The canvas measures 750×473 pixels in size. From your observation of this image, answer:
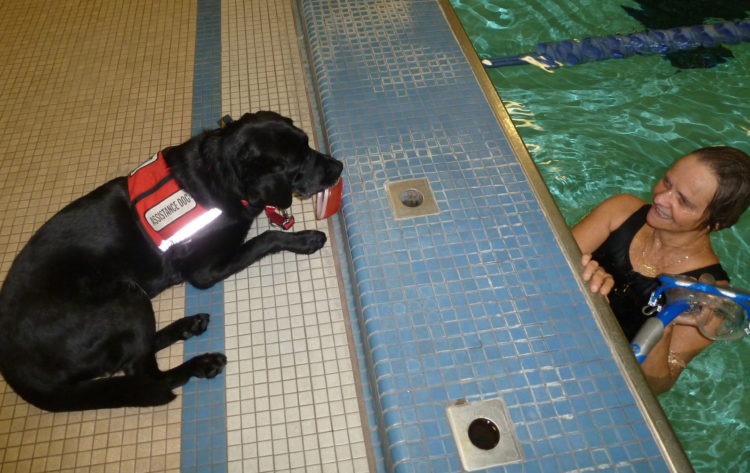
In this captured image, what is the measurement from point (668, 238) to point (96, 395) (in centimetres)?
267

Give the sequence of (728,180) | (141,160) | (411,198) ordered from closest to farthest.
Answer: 1. (728,180)
2. (411,198)
3. (141,160)

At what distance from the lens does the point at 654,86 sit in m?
4.07

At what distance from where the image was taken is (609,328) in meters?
1.91

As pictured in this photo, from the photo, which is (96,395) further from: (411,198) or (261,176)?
(411,198)

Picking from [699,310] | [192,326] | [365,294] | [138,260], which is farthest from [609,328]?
[138,260]

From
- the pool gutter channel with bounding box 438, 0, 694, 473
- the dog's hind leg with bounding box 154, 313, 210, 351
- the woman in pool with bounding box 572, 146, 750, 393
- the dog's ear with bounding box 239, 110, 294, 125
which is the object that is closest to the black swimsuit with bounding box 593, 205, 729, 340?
the woman in pool with bounding box 572, 146, 750, 393

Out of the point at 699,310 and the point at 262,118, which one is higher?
the point at 262,118

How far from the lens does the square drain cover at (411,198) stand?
7.54 ft

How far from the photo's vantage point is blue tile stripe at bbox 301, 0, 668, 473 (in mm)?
1682

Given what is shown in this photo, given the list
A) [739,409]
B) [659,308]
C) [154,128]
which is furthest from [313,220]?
[739,409]

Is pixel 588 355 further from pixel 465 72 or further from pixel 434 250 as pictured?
pixel 465 72

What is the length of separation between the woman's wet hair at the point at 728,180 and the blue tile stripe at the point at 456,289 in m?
0.66

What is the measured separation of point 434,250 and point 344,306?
1.79ft

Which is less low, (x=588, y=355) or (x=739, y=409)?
(x=588, y=355)
